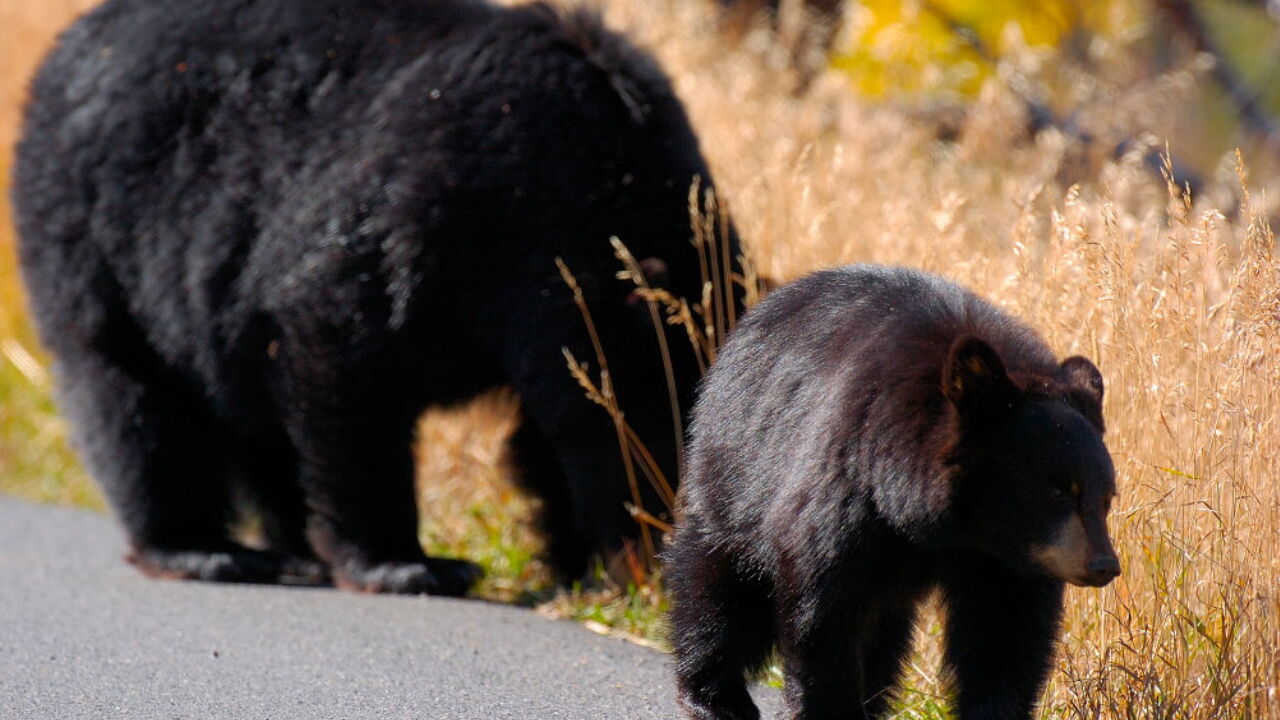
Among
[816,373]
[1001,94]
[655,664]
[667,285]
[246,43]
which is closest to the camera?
[816,373]

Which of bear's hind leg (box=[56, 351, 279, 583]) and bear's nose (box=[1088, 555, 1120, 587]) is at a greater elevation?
bear's nose (box=[1088, 555, 1120, 587])

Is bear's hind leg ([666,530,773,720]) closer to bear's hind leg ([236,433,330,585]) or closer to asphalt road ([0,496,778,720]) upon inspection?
asphalt road ([0,496,778,720])

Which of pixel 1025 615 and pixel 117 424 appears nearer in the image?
pixel 1025 615

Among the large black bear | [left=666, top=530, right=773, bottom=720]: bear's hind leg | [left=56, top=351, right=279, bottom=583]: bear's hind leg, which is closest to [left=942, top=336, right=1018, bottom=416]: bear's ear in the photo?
[left=666, top=530, right=773, bottom=720]: bear's hind leg

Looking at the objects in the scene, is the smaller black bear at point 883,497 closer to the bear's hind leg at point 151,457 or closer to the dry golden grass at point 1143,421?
the dry golden grass at point 1143,421

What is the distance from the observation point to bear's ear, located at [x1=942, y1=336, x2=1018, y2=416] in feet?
10.0

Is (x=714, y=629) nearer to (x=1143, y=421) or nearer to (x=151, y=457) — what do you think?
(x=1143, y=421)

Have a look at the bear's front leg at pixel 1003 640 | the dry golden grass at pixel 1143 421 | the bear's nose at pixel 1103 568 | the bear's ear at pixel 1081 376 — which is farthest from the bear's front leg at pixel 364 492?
the bear's nose at pixel 1103 568

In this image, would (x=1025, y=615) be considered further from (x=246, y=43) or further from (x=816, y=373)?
(x=246, y=43)

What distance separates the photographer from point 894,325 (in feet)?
11.3

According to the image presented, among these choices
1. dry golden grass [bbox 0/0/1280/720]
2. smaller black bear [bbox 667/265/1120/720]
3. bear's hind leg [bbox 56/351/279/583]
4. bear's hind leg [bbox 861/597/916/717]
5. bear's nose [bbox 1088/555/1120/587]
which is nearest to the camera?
bear's nose [bbox 1088/555/1120/587]

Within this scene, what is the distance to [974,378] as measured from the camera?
3070mm

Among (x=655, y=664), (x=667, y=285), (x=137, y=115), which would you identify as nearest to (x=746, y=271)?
(x=667, y=285)

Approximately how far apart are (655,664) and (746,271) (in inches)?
52.6
